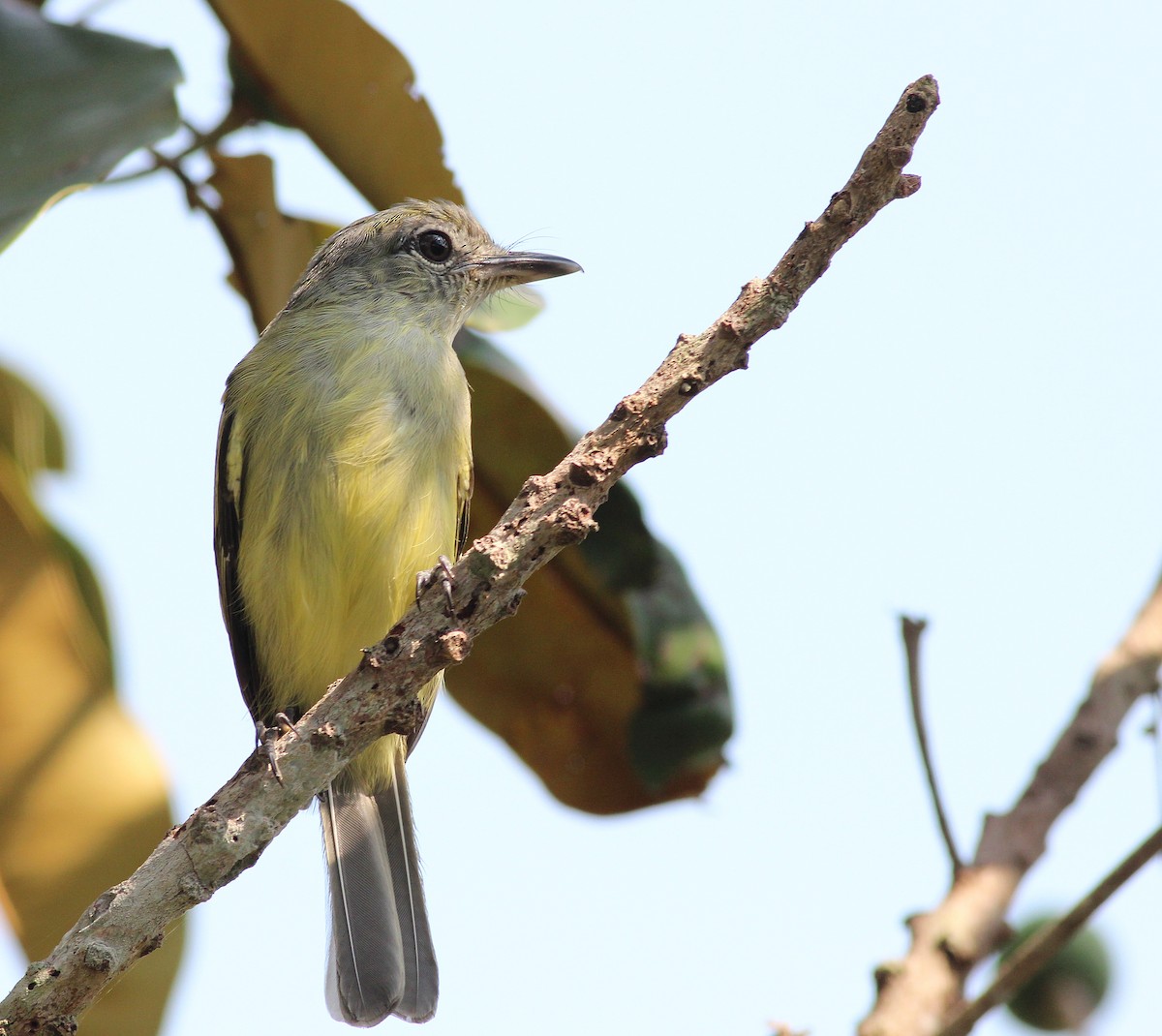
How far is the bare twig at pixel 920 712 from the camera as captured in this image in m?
2.60

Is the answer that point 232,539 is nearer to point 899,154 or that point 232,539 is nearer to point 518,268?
point 518,268

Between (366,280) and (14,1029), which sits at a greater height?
(366,280)

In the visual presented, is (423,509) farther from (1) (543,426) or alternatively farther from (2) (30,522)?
(2) (30,522)

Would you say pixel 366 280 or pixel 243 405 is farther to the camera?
pixel 366 280

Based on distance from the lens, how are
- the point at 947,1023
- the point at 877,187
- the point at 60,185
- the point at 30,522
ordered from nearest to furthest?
the point at 947,1023, the point at 877,187, the point at 60,185, the point at 30,522

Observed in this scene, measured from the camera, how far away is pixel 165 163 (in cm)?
435

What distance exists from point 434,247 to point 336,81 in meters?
0.67

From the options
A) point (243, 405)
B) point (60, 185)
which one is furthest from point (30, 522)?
point (60, 185)

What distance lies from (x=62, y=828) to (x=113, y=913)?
4.47 ft

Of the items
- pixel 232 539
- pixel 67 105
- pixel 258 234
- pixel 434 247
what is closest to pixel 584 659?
pixel 232 539

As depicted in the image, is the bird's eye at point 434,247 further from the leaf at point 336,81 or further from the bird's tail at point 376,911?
the bird's tail at point 376,911

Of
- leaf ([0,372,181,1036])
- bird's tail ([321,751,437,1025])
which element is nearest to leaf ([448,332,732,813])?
bird's tail ([321,751,437,1025])

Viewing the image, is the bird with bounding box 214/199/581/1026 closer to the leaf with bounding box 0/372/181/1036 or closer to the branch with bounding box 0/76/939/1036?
the leaf with bounding box 0/372/181/1036

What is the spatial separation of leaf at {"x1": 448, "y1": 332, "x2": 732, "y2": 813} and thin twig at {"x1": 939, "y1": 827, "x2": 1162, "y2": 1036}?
6.57 feet
